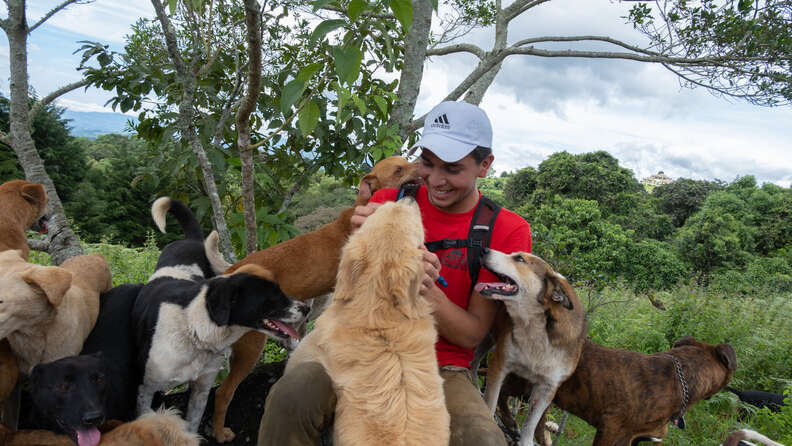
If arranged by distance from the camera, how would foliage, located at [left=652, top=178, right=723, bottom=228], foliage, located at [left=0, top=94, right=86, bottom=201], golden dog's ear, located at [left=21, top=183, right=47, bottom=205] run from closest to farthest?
golden dog's ear, located at [left=21, top=183, right=47, bottom=205]
foliage, located at [left=0, top=94, right=86, bottom=201]
foliage, located at [left=652, top=178, right=723, bottom=228]

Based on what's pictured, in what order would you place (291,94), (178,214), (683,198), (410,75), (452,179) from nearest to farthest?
(291,94), (452,179), (178,214), (410,75), (683,198)

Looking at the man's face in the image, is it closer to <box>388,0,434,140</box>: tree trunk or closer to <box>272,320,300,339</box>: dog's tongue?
<box>272,320,300,339</box>: dog's tongue

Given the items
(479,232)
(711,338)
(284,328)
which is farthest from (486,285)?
(711,338)

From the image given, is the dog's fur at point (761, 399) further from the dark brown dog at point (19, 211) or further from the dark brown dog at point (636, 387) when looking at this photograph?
the dark brown dog at point (19, 211)

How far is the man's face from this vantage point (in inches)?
113

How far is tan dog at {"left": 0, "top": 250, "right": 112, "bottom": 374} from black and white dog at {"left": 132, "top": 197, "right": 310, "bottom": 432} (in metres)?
0.38

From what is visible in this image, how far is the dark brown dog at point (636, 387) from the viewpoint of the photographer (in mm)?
3297

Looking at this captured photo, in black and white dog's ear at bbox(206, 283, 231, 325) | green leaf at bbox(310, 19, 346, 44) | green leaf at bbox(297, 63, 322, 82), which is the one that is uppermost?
green leaf at bbox(310, 19, 346, 44)

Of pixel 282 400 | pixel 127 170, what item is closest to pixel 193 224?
pixel 282 400

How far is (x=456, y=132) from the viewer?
278 centimetres

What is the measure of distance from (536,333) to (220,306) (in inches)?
92.2

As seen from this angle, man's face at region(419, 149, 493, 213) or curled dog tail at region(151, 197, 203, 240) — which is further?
curled dog tail at region(151, 197, 203, 240)

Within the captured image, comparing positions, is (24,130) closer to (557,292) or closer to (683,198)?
(557,292)

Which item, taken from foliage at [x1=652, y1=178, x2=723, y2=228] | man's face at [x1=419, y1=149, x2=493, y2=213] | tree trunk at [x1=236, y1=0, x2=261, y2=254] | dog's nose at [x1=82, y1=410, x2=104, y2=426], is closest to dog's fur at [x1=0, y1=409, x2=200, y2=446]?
dog's nose at [x1=82, y1=410, x2=104, y2=426]
